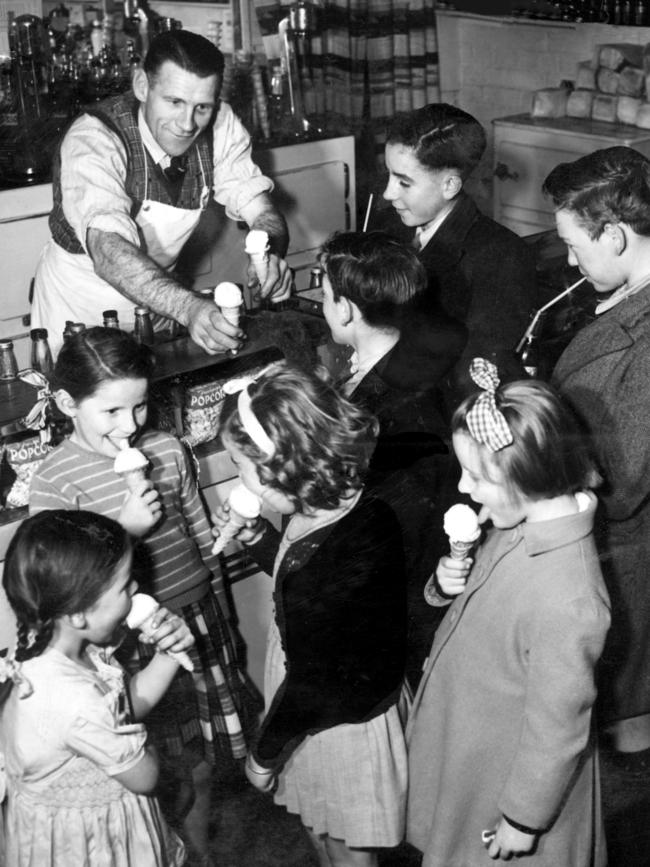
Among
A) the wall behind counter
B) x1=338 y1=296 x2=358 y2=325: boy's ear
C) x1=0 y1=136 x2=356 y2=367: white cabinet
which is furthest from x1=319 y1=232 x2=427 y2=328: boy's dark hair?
the wall behind counter

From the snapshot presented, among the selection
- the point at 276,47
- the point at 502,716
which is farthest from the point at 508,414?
the point at 276,47

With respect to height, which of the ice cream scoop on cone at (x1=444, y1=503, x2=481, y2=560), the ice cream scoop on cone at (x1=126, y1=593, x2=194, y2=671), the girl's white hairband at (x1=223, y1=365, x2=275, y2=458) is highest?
the girl's white hairband at (x1=223, y1=365, x2=275, y2=458)

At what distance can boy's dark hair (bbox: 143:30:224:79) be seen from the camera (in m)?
2.33

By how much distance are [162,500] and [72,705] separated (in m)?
0.57

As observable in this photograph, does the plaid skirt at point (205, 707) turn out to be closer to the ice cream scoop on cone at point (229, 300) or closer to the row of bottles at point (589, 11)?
the ice cream scoop on cone at point (229, 300)

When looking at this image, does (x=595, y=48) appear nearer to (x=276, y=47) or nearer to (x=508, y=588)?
(x=276, y=47)

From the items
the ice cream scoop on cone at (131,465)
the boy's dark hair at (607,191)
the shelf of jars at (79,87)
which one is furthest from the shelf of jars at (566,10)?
the ice cream scoop on cone at (131,465)

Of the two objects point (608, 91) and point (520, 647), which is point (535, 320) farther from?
point (608, 91)

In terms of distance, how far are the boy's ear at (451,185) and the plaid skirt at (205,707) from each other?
1041 millimetres

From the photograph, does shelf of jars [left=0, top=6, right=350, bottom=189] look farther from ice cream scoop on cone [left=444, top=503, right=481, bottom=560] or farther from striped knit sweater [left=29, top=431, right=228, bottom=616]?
ice cream scoop on cone [left=444, top=503, right=481, bottom=560]

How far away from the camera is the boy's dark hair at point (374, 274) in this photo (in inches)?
76.2

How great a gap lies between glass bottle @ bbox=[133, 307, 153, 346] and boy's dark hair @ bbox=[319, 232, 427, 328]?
474 millimetres

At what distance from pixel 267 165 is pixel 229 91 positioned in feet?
1.06

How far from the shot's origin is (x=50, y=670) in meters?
1.50
